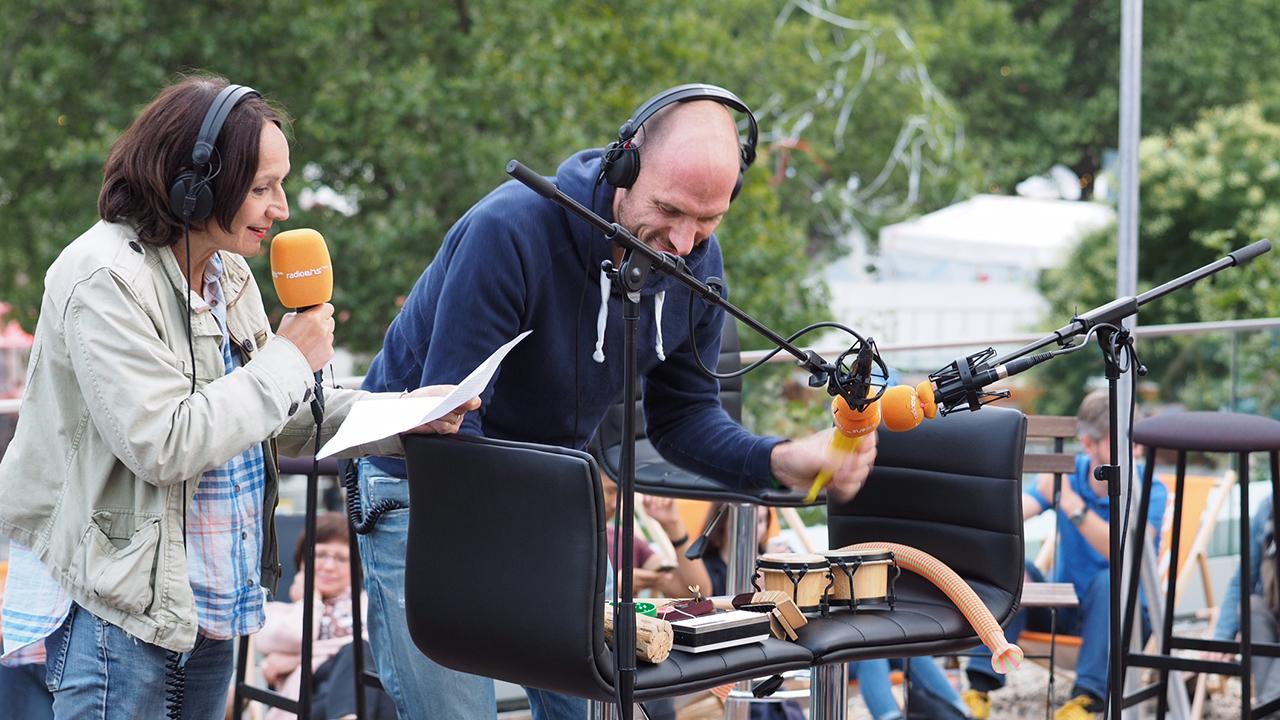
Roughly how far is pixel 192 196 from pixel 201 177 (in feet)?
0.09

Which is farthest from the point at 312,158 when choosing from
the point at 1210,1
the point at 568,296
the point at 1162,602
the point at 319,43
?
the point at 1210,1

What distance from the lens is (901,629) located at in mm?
2133

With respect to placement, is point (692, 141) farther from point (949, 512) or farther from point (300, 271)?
point (949, 512)

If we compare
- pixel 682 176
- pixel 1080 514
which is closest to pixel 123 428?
pixel 682 176

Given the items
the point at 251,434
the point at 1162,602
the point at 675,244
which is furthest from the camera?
the point at 1162,602

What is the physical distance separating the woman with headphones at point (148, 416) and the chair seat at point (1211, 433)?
2139 mm

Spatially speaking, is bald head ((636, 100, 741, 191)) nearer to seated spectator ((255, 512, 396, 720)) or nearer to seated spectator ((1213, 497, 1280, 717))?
seated spectator ((255, 512, 396, 720))

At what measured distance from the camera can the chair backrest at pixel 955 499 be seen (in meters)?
2.39

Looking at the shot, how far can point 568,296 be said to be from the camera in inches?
84.4

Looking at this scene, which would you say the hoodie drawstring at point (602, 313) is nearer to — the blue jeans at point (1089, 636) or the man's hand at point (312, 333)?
the man's hand at point (312, 333)

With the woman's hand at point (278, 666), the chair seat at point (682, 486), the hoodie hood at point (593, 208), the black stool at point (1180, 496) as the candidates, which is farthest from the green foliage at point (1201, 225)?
the hoodie hood at point (593, 208)

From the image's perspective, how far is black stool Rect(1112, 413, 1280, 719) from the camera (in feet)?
10.8

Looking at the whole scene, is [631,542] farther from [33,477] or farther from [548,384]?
[33,477]

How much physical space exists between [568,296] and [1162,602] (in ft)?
8.08
